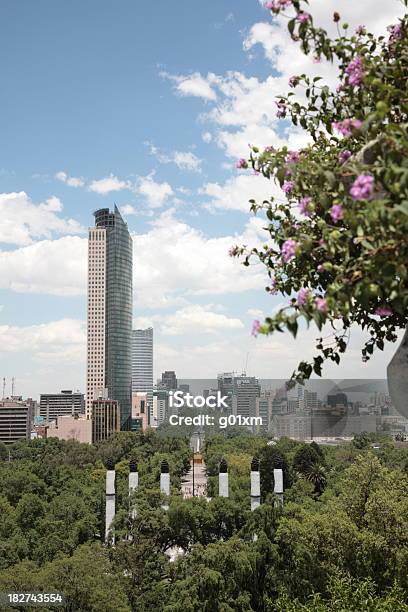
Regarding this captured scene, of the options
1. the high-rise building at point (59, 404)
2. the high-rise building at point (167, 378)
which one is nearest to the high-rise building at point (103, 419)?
the high-rise building at point (167, 378)

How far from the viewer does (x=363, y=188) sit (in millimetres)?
2900

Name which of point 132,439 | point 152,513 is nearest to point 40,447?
point 132,439

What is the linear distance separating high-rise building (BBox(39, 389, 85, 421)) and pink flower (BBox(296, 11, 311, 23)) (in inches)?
5924

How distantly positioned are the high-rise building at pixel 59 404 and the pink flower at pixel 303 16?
494ft

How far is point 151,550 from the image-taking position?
69.2 ft

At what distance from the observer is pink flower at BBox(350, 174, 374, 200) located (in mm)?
2887

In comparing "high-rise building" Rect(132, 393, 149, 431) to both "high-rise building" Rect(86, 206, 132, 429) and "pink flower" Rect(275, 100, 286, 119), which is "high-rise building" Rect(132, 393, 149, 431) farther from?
"pink flower" Rect(275, 100, 286, 119)

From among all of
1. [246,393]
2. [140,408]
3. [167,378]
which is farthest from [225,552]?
[167,378]

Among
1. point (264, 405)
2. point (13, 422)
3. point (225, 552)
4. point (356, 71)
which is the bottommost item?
point (13, 422)

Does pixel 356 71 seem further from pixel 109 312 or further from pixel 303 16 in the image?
pixel 109 312

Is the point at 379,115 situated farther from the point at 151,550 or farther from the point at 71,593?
the point at 151,550

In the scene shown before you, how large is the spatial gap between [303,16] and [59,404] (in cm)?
15340

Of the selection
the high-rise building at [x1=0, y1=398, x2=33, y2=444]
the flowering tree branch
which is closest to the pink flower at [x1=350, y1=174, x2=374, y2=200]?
the flowering tree branch

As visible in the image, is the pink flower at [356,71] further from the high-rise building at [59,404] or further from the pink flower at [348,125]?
the high-rise building at [59,404]
